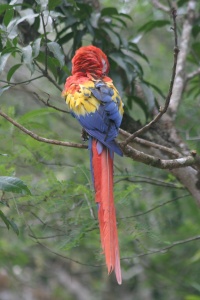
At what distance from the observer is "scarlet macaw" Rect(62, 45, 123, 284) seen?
9.07 feet

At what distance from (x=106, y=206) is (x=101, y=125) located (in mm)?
397

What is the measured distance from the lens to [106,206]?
2.81 meters

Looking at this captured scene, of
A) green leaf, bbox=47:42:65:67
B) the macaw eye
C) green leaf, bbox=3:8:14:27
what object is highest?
green leaf, bbox=3:8:14:27

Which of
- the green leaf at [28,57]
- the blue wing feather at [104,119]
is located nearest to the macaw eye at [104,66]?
the blue wing feather at [104,119]

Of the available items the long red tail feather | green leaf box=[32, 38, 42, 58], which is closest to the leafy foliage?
green leaf box=[32, 38, 42, 58]

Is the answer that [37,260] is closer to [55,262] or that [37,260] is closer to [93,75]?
[55,262]

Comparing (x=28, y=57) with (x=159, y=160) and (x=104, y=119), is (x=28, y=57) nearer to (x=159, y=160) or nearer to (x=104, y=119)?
(x=104, y=119)

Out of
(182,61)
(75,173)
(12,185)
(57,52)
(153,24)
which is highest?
(57,52)

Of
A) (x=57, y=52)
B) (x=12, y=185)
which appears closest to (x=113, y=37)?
(x=57, y=52)

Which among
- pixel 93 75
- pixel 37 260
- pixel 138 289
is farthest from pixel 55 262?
Answer: pixel 93 75

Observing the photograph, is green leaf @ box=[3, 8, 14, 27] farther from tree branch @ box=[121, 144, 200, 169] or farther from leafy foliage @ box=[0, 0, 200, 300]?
tree branch @ box=[121, 144, 200, 169]

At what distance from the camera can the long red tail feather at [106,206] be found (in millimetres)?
2701

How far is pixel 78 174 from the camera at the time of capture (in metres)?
4.11

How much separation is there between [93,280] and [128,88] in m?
2.94
